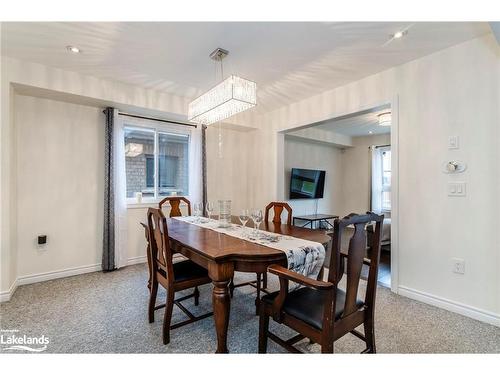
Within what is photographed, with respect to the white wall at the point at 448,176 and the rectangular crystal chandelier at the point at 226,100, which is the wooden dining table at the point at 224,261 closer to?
the rectangular crystal chandelier at the point at 226,100

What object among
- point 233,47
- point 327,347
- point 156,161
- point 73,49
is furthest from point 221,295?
point 156,161

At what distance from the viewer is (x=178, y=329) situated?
2016mm

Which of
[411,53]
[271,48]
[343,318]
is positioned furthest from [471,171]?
[271,48]

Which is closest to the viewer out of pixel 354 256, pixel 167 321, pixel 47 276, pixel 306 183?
pixel 354 256

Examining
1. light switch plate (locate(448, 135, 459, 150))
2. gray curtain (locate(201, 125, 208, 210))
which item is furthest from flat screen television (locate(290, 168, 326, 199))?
light switch plate (locate(448, 135, 459, 150))

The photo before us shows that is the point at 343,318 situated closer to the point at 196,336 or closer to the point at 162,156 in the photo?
the point at 196,336

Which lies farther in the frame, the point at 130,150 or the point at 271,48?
the point at 130,150

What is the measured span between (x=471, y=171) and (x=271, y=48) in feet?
7.00

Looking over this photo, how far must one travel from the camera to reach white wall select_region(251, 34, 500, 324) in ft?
7.07

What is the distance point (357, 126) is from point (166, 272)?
507 cm

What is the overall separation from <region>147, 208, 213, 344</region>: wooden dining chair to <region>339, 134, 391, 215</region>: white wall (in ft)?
18.2

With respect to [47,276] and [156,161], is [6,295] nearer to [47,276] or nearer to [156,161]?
[47,276]

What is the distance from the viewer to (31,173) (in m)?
2.99

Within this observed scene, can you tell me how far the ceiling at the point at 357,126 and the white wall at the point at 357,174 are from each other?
0.24 metres
